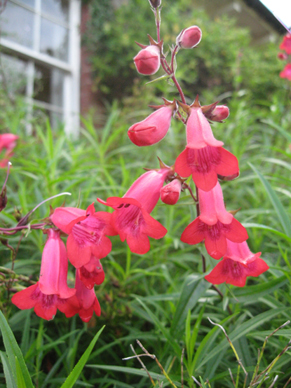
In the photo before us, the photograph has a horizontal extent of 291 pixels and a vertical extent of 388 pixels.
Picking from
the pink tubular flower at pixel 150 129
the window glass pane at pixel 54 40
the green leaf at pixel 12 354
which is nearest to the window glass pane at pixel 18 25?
Answer: the window glass pane at pixel 54 40

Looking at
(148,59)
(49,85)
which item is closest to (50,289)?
(148,59)

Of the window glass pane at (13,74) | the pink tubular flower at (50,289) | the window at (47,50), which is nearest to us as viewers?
the pink tubular flower at (50,289)

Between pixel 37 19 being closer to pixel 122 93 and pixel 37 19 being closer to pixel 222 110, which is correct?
pixel 122 93

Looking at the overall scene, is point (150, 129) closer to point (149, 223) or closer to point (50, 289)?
point (149, 223)

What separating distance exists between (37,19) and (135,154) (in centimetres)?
469

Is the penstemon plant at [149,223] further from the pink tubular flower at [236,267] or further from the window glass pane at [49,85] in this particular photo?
the window glass pane at [49,85]

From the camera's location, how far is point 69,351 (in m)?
1.07

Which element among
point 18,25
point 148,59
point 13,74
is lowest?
point 148,59

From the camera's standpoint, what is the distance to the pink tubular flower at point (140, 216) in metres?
0.76

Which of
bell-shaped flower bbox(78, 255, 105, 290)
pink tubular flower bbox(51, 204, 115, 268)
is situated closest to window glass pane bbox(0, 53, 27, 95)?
pink tubular flower bbox(51, 204, 115, 268)

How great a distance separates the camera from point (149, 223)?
74 centimetres

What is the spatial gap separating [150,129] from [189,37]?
13.0 inches

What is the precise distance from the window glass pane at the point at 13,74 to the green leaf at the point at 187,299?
3.99m

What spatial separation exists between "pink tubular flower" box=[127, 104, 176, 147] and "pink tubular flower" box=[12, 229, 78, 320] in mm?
344
